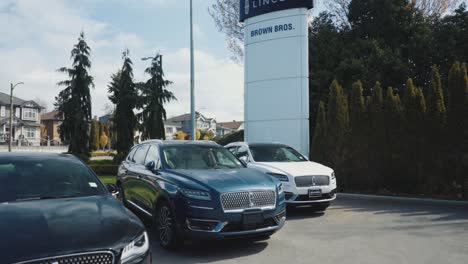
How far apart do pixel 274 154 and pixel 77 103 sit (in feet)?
101

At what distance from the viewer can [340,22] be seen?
3144 centimetres

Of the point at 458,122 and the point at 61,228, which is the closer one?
the point at 61,228

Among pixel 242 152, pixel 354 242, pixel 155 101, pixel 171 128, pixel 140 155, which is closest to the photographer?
pixel 354 242

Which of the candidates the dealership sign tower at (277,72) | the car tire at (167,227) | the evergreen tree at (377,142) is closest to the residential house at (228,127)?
the dealership sign tower at (277,72)

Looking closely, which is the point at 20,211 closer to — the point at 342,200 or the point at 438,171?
the point at 342,200

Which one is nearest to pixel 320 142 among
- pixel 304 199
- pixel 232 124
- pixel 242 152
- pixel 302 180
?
pixel 242 152

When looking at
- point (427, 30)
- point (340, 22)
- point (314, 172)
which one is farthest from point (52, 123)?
point (314, 172)

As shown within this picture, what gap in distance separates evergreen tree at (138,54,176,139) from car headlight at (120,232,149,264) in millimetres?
28043

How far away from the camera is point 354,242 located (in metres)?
6.79

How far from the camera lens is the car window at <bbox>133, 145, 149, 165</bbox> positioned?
813 cm

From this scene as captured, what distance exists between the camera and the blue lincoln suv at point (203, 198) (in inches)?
231

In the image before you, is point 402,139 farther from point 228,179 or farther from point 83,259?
point 83,259

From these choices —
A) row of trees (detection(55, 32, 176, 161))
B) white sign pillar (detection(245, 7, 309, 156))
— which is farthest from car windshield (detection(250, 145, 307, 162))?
row of trees (detection(55, 32, 176, 161))

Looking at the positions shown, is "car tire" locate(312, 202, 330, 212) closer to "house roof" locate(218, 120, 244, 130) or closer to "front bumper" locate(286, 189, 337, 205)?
"front bumper" locate(286, 189, 337, 205)
